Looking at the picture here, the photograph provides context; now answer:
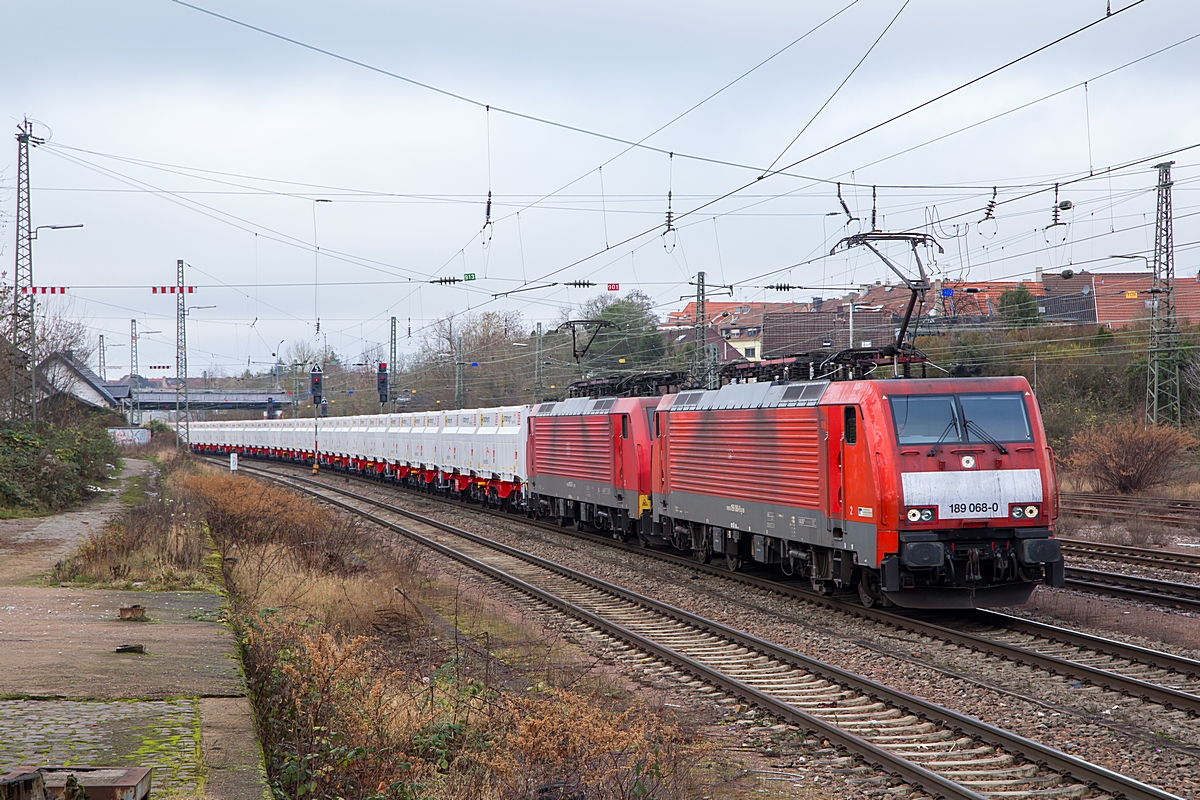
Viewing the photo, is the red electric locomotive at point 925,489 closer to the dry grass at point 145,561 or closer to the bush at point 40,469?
the dry grass at point 145,561

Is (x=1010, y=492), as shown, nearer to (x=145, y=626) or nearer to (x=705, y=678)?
(x=705, y=678)

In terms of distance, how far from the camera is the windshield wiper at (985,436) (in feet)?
40.8

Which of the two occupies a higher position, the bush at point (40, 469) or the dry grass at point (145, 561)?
the bush at point (40, 469)

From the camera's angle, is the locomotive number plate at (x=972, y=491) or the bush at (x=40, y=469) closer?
the locomotive number plate at (x=972, y=491)

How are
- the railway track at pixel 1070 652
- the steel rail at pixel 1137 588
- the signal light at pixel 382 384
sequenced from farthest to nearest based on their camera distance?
the signal light at pixel 382 384
the steel rail at pixel 1137 588
the railway track at pixel 1070 652

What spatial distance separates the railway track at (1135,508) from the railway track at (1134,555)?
7.53 ft

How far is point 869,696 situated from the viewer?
9.39 m

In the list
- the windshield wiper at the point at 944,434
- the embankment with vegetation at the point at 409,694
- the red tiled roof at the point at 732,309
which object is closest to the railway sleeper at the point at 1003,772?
the embankment with vegetation at the point at 409,694

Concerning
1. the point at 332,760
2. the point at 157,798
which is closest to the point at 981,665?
the point at 332,760

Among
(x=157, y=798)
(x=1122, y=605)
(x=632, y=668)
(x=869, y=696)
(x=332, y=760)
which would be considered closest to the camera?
(x=157, y=798)

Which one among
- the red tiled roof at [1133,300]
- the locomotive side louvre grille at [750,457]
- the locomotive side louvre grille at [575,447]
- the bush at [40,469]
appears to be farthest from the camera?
the red tiled roof at [1133,300]

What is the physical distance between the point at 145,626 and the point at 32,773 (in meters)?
6.60

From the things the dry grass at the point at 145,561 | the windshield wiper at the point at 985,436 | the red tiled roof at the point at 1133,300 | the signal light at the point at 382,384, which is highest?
the red tiled roof at the point at 1133,300

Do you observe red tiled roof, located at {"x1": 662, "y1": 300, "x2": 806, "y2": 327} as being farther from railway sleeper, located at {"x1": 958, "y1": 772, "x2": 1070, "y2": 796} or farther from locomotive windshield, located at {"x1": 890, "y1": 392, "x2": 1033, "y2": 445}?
railway sleeper, located at {"x1": 958, "y1": 772, "x2": 1070, "y2": 796}
